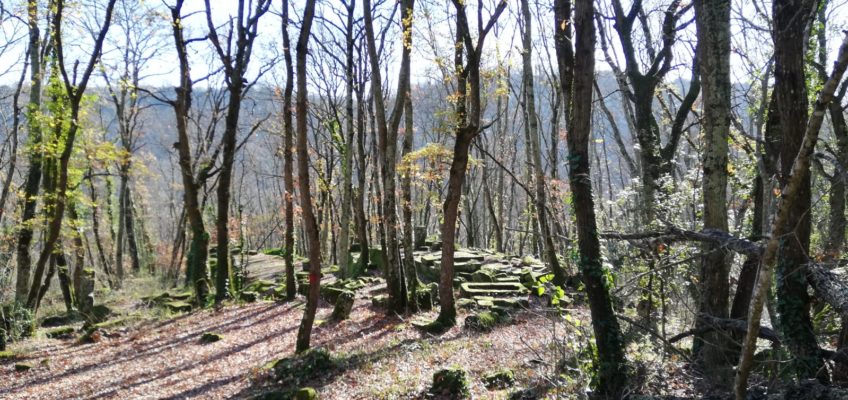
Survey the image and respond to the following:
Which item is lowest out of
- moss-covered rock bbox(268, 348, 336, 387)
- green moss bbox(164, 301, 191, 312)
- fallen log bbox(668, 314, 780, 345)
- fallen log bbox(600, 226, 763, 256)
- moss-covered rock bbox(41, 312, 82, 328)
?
moss-covered rock bbox(41, 312, 82, 328)

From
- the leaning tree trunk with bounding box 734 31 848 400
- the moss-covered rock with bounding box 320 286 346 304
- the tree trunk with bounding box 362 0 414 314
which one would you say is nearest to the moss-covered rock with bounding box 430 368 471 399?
the leaning tree trunk with bounding box 734 31 848 400

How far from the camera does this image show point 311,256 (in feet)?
27.7

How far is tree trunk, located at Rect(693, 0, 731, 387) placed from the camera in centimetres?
568

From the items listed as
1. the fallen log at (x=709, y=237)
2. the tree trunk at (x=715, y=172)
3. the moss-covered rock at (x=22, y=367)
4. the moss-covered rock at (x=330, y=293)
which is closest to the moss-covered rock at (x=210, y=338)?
the moss-covered rock at (x=22, y=367)

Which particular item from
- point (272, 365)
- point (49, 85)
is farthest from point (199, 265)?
point (272, 365)

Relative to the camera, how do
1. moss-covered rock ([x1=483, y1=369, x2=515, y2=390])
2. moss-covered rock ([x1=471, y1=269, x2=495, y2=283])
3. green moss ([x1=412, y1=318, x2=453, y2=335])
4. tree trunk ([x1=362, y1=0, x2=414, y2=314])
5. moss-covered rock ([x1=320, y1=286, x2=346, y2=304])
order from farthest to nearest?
moss-covered rock ([x1=471, y1=269, x2=495, y2=283]) → moss-covered rock ([x1=320, y1=286, x2=346, y2=304]) → tree trunk ([x1=362, y1=0, x2=414, y2=314]) → green moss ([x1=412, y1=318, x2=453, y2=335]) → moss-covered rock ([x1=483, y1=369, x2=515, y2=390])

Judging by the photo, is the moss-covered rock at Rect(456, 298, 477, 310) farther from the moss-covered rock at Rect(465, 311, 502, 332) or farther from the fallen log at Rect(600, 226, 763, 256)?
the fallen log at Rect(600, 226, 763, 256)

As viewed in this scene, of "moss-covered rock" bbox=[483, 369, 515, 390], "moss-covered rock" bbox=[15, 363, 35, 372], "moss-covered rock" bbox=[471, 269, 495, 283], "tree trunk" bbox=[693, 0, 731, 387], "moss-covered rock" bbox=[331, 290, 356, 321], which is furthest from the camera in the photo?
"moss-covered rock" bbox=[471, 269, 495, 283]

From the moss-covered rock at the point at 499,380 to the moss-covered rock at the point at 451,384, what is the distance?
0.28 metres

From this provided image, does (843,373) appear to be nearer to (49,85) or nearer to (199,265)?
(199,265)

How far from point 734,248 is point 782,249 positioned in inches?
15.1

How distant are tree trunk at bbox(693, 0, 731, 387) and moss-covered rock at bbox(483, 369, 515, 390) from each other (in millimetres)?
2163

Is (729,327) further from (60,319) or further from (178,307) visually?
(60,319)

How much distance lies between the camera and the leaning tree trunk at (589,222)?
17.1 ft
